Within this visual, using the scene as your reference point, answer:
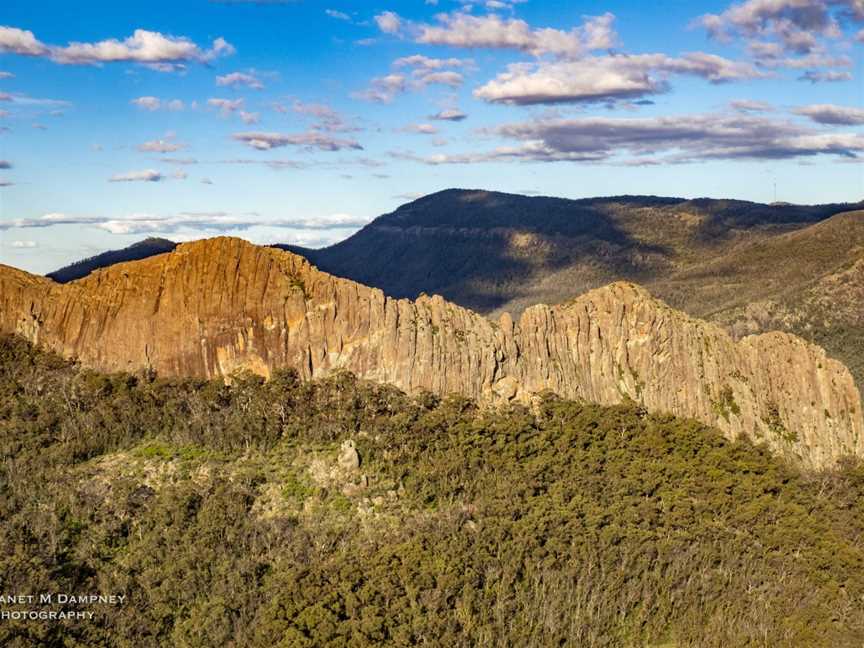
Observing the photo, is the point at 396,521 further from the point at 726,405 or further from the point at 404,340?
the point at 726,405

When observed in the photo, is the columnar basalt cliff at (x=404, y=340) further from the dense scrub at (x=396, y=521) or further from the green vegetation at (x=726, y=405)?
the dense scrub at (x=396, y=521)

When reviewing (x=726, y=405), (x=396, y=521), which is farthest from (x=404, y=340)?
(x=726, y=405)

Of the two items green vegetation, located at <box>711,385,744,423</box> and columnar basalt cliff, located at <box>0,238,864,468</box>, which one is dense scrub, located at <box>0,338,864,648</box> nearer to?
columnar basalt cliff, located at <box>0,238,864,468</box>

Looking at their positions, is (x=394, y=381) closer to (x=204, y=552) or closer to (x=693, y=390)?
(x=204, y=552)

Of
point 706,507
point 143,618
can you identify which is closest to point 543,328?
point 706,507

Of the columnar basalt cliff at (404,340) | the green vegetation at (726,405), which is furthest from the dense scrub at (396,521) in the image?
the green vegetation at (726,405)

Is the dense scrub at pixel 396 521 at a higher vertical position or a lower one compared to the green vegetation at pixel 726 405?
lower

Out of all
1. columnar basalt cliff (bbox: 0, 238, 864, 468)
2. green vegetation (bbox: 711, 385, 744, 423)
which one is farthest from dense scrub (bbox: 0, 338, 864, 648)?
green vegetation (bbox: 711, 385, 744, 423)
